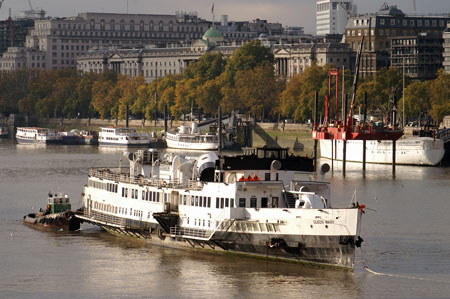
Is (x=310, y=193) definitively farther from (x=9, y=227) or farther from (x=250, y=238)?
(x=9, y=227)

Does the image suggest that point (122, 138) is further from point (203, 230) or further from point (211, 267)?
point (211, 267)

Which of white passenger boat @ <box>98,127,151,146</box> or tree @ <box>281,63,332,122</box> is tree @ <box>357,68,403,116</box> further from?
white passenger boat @ <box>98,127,151,146</box>

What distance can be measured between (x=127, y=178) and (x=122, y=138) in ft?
388

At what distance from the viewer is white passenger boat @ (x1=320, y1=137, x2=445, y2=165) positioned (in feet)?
436

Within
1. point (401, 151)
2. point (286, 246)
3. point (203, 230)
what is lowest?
point (286, 246)

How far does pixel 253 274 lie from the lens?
6106cm

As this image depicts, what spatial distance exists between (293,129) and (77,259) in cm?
11286

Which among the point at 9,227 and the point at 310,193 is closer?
the point at 310,193

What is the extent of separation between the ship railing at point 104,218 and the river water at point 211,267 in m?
1.00

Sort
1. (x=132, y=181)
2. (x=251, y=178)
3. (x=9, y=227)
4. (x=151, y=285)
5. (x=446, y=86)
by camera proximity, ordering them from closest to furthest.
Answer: (x=151, y=285)
(x=251, y=178)
(x=132, y=181)
(x=9, y=227)
(x=446, y=86)

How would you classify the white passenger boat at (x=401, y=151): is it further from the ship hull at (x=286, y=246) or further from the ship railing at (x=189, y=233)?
the ship railing at (x=189, y=233)

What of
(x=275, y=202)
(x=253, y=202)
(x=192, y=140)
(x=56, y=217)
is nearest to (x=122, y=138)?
(x=192, y=140)

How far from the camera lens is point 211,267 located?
206 ft

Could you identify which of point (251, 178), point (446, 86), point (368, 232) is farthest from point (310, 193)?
point (446, 86)
